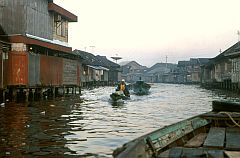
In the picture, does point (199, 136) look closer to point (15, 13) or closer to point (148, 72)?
point (15, 13)

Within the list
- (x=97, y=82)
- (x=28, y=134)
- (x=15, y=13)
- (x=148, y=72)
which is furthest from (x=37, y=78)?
(x=148, y=72)

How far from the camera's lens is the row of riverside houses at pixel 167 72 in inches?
3836

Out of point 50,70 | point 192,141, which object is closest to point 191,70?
point 50,70

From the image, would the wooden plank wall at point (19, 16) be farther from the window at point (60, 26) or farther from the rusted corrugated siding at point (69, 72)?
the window at point (60, 26)

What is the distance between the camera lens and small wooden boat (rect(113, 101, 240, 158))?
478 centimetres

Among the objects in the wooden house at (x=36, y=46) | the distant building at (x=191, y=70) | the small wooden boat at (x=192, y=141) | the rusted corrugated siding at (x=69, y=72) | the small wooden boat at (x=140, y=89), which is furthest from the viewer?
the distant building at (x=191, y=70)

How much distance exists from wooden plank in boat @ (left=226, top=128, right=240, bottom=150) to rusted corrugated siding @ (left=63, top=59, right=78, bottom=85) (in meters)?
23.0

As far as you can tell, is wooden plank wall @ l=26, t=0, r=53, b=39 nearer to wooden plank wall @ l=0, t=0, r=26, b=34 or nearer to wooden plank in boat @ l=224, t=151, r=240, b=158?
wooden plank wall @ l=0, t=0, r=26, b=34

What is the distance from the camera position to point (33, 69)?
23.4 metres

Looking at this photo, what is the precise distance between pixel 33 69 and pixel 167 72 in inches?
4304

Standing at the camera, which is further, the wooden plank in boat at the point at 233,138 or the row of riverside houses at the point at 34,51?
the row of riverside houses at the point at 34,51

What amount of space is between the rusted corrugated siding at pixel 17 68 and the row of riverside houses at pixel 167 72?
6928 centimetres

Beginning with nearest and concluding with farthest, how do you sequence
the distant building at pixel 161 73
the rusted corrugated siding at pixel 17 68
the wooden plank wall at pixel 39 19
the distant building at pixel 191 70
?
the rusted corrugated siding at pixel 17 68, the wooden plank wall at pixel 39 19, the distant building at pixel 191 70, the distant building at pixel 161 73

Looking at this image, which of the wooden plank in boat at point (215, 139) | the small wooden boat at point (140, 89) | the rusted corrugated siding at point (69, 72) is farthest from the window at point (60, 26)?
the wooden plank in boat at point (215, 139)
